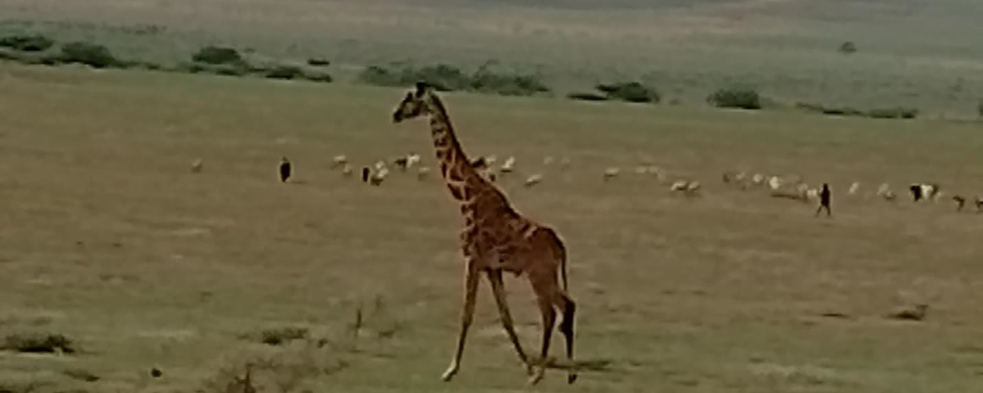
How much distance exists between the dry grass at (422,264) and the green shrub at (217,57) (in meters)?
16.6

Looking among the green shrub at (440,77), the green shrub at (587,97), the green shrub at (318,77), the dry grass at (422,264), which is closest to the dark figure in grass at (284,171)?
the dry grass at (422,264)

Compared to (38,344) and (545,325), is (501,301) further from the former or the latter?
(38,344)

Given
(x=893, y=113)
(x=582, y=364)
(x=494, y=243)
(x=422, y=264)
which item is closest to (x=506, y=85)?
(x=893, y=113)

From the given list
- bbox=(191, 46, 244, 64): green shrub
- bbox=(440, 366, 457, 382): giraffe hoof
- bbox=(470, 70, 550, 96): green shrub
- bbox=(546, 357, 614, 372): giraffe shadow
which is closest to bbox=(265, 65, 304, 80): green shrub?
bbox=(191, 46, 244, 64): green shrub

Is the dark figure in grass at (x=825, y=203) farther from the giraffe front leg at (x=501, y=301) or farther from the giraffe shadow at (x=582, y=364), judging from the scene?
the giraffe front leg at (x=501, y=301)

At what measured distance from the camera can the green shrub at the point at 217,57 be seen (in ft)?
143

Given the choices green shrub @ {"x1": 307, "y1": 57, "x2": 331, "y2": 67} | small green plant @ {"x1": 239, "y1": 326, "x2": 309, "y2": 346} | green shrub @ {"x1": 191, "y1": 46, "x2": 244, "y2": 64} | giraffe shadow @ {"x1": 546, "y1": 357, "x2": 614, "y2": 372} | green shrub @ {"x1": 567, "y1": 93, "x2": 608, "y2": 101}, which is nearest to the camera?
giraffe shadow @ {"x1": 546, "y1": 357, "x2": 614, "y2": 372}

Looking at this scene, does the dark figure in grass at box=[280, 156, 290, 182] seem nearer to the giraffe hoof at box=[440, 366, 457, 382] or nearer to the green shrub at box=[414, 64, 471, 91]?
the giraffe hoof at box=[440, 366, 457, 382]

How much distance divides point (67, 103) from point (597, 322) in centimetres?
1888

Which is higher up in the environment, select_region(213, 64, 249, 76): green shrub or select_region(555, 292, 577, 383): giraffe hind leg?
select_region(213, 64, 249, 76): green shrub

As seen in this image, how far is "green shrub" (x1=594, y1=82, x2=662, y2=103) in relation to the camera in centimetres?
3997

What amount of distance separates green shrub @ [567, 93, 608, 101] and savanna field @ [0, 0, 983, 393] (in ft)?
5.13

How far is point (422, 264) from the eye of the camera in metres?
13.5

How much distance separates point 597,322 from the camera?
1121 centimetres
